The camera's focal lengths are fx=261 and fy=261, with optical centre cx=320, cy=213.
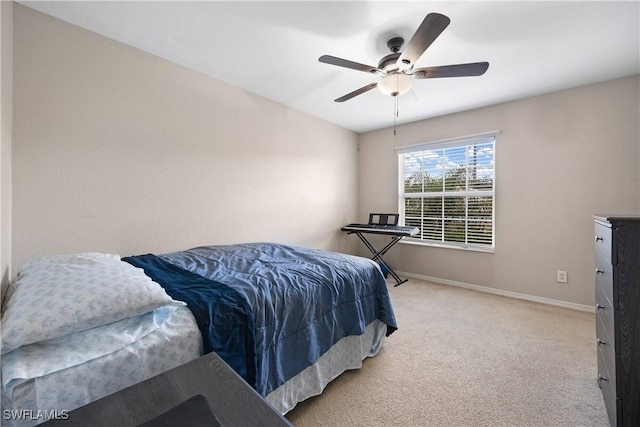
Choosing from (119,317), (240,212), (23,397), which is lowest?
(23,397)

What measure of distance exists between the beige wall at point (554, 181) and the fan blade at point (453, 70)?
5.77 feet

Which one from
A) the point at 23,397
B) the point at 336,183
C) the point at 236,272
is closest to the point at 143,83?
the point at 236,272

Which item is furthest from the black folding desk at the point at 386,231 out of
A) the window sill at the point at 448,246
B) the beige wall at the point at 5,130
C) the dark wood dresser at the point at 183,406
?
the beige wall at the point at 5,130

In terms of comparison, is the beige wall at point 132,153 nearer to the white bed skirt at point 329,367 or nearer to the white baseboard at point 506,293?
the white bed skirt at point 329,367

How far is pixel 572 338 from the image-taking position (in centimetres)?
216

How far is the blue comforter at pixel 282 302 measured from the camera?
116 cm

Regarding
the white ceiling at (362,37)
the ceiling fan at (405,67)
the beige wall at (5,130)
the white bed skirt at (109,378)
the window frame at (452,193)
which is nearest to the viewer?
the white bed skirt at (109,378)

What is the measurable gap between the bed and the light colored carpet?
175 mm

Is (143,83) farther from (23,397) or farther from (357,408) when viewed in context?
(357,408)

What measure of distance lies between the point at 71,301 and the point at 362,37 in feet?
7.40

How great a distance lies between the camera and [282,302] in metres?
1.35

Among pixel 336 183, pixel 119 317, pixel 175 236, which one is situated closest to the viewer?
pixel 119 317

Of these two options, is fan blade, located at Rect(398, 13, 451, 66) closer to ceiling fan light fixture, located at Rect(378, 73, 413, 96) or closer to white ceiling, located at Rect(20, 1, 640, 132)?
ceiling fan light fixture, located at Rect(378, 73, 413, 96)

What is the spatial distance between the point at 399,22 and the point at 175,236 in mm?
2467
